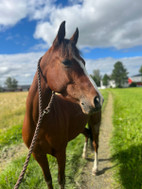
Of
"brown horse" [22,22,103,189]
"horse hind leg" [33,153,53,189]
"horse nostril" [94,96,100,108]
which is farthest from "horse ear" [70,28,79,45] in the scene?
"horse hind leg" [33,153,53,189]

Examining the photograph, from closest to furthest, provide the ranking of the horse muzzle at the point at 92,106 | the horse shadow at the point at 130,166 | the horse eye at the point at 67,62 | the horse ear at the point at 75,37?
1. the horse muzzle at the point at 92,106
2. the horse eye at the point at 67,62
3. the horse ear at the point at 75,37
4. the horse shadow at the point at 130,166

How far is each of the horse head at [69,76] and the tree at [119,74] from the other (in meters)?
89.6

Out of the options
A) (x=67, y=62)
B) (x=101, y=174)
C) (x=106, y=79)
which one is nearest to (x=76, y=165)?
(x=101, y=174)

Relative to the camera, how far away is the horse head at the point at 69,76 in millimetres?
1646

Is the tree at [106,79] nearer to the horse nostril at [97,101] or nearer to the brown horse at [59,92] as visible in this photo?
the brown horse at [59,92]

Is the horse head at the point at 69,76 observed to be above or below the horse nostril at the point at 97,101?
above

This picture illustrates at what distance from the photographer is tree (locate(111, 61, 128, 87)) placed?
85.4 meters

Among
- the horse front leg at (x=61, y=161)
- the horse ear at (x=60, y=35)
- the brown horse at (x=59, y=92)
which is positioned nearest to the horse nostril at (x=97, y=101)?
the brown horse at (x=59, y=92)

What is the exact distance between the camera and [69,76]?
5.77 ft

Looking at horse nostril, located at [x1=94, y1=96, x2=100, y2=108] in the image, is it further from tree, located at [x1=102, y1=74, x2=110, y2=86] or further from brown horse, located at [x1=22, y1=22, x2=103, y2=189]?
tree, located at [x1=102, y1=74, x2=110, y2=86]

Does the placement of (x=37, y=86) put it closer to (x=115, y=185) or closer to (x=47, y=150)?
(x=47, y=150)

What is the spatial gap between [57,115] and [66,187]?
2.02 m

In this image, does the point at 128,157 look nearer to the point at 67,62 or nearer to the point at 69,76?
the point at 69,76

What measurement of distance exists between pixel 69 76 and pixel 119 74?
3601 inches
